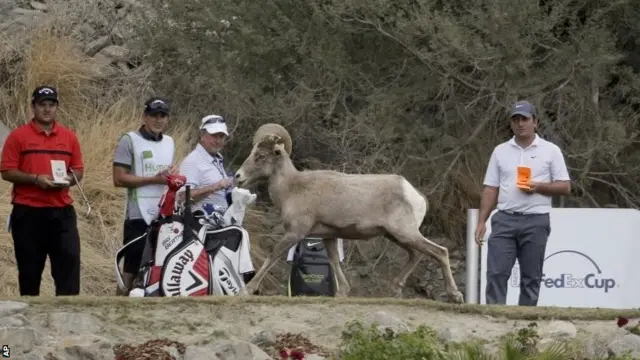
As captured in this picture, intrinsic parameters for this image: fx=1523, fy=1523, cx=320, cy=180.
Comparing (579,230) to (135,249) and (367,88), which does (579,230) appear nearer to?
(367,88)

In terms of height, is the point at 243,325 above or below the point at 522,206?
below

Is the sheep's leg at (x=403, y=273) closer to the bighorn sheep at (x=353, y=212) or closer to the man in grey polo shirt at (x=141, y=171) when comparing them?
the bighorn sheep at (x=353, y=212)

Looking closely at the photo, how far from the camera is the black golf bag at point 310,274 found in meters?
13.7

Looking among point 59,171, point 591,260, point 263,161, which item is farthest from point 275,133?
point 591,260

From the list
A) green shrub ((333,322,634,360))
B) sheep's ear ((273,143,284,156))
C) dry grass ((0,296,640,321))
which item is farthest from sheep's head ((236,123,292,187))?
green shrub ((333,322,634,360))

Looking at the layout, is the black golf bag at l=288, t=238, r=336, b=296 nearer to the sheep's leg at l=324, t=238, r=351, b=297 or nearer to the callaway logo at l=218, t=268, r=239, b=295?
the sheep's leg at l=324, t=238, r=351, b=297

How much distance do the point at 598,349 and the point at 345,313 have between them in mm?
1707

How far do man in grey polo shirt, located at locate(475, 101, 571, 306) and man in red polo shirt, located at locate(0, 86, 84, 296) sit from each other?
3199 mm

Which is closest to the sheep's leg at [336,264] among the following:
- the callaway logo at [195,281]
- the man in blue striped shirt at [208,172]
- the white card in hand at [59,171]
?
the man in blue striped shirt at [208,172]

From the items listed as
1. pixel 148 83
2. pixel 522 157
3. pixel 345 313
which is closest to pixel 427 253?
pixel 522 157

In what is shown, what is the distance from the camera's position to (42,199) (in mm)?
11156

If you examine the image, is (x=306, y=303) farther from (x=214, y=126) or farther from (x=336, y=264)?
(x=214, y=126)

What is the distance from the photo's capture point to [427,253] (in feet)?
39.6

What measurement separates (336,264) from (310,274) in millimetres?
1487
